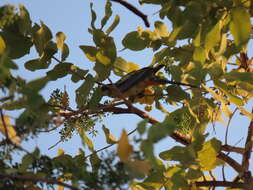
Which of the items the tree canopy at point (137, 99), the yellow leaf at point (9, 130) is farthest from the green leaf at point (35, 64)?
the yellow leaf at point (9, 130)

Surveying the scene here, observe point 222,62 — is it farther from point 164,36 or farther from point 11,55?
point 11,55

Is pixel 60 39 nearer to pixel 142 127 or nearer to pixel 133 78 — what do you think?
pixel 133 78

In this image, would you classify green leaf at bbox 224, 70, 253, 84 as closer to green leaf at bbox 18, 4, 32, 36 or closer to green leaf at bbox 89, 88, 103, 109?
green leaf at bbox 89, 88, 103, 109

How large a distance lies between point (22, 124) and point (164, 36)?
31.7 inches

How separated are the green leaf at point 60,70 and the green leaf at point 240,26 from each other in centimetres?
57

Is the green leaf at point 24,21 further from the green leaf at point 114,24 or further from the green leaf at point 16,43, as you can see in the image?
the green leaf at point 114,24

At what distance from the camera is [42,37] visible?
146 cm

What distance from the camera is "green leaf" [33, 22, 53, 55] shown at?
4.75ft

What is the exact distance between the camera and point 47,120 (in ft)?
3.10

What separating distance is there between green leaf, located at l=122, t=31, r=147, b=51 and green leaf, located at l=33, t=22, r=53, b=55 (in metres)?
0.25

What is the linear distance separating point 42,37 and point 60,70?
0.13 m

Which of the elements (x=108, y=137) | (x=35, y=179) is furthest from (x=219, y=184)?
(x=35, y=179)

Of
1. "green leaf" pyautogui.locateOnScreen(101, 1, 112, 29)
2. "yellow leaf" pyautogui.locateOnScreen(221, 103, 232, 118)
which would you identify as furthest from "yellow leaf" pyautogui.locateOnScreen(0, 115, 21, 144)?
"yellow leaf" pyautogui.locateOnScreen(221, 103, 232, 118)

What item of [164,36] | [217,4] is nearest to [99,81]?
[164,36]
